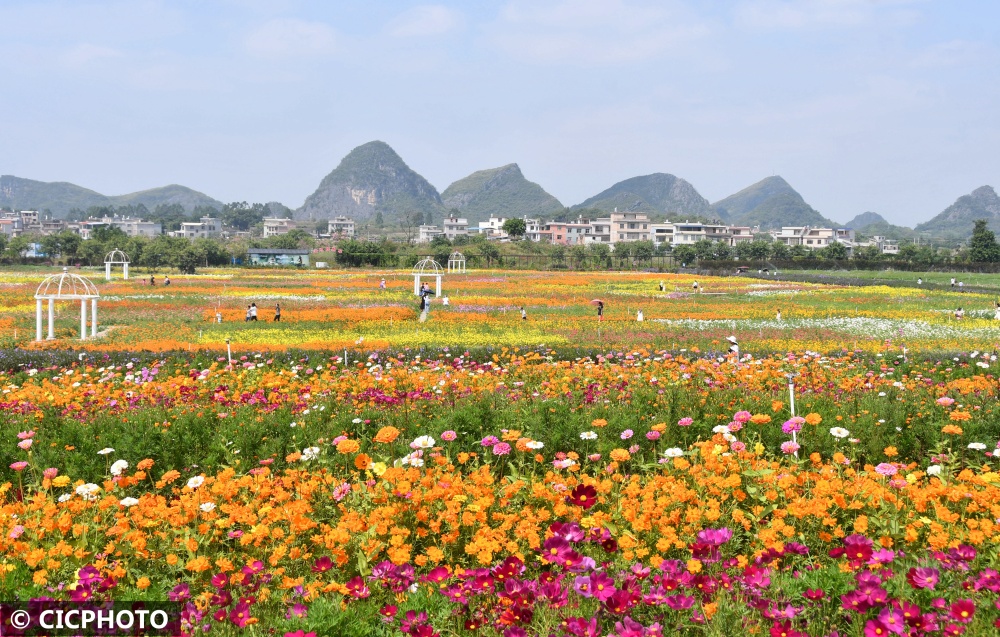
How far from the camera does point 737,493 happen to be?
446 cm

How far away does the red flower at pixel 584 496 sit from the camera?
436cm

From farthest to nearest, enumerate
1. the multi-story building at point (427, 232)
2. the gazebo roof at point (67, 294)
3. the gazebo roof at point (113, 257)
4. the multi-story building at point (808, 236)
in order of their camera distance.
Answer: the multi-story building at point (427, 232) → the multi-story building at point (808, 236) → the gazebo roof at point (113, 257) → the gazebo roof at point (67, 294)

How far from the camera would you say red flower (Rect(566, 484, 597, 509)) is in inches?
172

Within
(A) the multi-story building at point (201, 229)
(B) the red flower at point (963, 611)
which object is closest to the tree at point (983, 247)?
(B) the red flower at point (963, 611)

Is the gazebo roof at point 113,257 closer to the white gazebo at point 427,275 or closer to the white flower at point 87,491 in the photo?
the white gazebo at point 427,275

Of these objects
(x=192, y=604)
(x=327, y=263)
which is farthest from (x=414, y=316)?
(x=327, y=263)

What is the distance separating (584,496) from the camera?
4.39m

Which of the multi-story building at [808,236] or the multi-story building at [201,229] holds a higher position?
the multi-story building at [201,229]

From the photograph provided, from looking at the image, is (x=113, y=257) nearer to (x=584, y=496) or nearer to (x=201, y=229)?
(x=584, y=496)

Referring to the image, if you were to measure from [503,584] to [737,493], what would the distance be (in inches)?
63.2

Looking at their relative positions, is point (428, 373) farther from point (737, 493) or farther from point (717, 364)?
point (737, 493)

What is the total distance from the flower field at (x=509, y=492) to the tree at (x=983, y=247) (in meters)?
74.0

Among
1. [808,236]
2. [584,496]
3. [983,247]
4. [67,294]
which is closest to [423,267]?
[67,294]

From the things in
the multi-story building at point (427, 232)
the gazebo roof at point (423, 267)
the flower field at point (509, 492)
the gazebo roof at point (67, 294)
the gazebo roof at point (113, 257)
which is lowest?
the flower field at point (509, 492)
